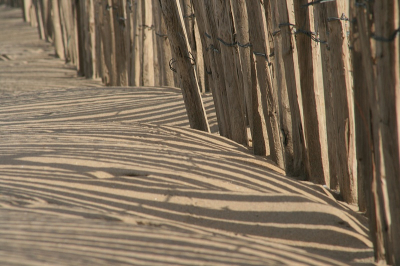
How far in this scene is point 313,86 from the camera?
2777 millimetres

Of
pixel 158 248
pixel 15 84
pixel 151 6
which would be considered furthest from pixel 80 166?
pixel 15 84

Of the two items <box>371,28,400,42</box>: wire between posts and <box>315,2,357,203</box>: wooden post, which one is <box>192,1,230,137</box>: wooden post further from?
<box>371,28,400,42</box>: wire between posts

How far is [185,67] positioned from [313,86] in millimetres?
1170

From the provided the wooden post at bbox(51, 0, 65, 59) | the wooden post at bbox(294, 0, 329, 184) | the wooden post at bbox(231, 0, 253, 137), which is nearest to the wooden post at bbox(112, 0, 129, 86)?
the wooden post at bbox(231, 0, 253, 137)

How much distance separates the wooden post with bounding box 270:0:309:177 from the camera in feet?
9.20

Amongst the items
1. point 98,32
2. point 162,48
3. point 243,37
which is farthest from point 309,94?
point 98,32

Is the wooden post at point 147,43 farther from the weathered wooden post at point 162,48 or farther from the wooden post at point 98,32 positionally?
the wooden post at point 98,32

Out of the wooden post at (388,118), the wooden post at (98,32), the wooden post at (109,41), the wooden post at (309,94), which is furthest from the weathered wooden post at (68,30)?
the wooden post at (388,118)

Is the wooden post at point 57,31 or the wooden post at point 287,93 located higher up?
the wooden post at point 57,31

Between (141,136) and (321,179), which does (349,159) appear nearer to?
(321,179)

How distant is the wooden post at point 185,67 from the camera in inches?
144

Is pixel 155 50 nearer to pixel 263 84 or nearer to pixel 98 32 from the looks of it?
pixel 98 32

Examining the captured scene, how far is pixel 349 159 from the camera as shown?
2625 millimetres

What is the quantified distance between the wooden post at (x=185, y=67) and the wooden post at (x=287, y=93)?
2.68 ft
